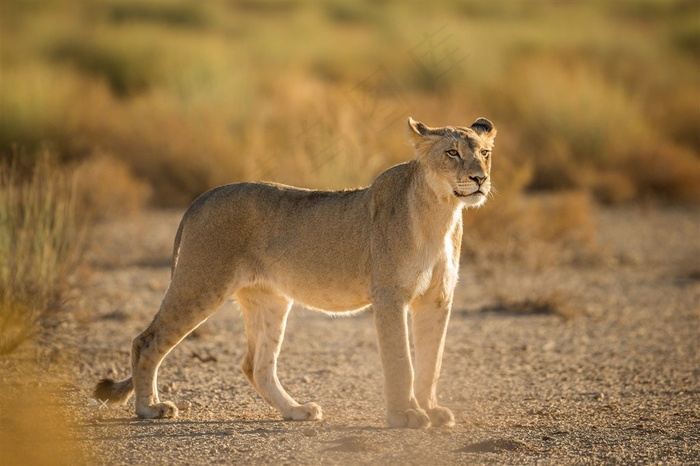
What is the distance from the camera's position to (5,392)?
8391 millimetres

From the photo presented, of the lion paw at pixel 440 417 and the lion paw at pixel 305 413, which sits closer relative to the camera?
the lion paw at pixel 440 417

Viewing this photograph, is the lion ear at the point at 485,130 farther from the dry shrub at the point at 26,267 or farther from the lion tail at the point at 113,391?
the dry shrub at the point at 26,267

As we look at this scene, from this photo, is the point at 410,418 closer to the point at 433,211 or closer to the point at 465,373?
the point at 433,211

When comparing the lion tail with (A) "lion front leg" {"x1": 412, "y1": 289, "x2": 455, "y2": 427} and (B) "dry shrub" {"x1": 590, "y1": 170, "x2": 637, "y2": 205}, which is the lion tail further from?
(B) "dry shrub" {"x1": 590, "y1": 170, "x2": 637, "y2": 205}

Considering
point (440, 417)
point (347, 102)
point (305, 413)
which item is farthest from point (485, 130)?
point (347, 102)

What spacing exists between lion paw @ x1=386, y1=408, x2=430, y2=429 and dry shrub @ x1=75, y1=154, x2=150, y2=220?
32.9ft

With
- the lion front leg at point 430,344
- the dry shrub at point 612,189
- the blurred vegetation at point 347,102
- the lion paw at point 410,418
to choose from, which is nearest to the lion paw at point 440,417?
the lion front leg at point 430,344

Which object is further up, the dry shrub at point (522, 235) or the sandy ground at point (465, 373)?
the dry shrub at point (522, 235)

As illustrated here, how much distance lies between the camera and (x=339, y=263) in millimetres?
7781

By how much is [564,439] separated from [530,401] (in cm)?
131

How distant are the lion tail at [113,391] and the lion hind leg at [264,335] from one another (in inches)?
33.3

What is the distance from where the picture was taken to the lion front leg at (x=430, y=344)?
7.64 metres

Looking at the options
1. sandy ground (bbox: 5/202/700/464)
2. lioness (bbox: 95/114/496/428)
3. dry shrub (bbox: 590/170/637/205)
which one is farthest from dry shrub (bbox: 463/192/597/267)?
lioness (bbox: 95/114/496/428)

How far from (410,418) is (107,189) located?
37.7ft
